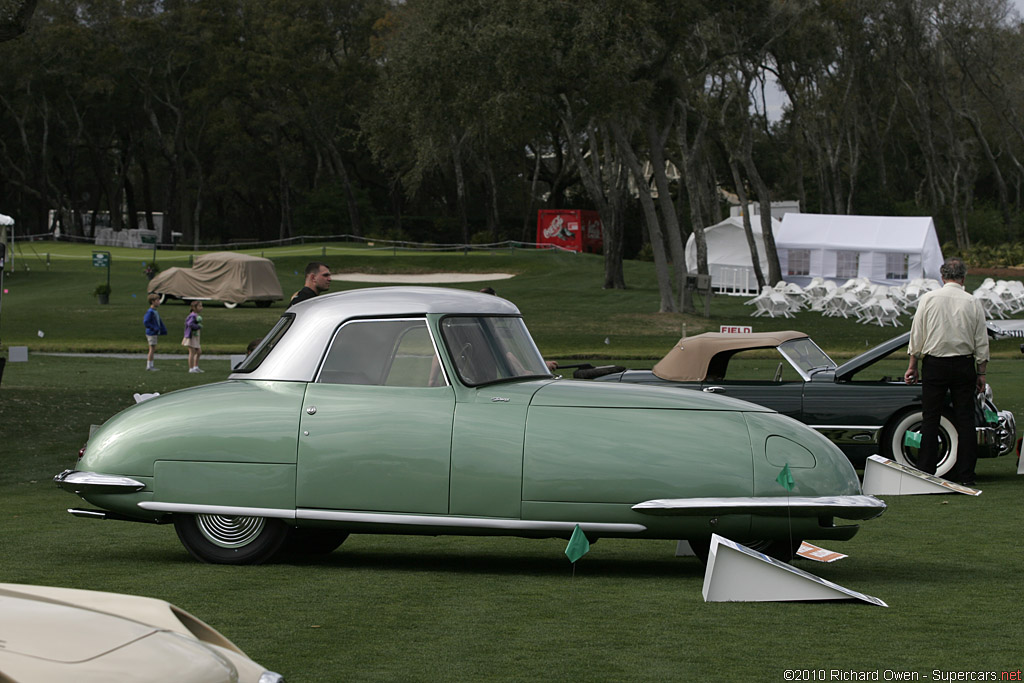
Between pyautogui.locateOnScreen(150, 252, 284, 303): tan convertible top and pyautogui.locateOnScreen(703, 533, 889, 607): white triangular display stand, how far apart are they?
47.4 meters

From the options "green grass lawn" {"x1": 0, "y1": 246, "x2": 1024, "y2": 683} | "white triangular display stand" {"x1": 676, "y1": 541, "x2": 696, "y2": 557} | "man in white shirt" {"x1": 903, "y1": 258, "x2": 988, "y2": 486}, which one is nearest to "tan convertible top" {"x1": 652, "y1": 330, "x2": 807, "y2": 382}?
"man in white shirt" {"x1": 903, "y1": 258, "x2": 988, "y2": 486}

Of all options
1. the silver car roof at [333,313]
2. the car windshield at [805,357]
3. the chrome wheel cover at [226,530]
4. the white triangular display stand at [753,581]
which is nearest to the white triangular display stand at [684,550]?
the white triangular display stand at [753,581]

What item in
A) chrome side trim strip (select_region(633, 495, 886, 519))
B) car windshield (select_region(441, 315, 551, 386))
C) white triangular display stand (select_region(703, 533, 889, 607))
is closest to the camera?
white triangular display stand (select_region(703, 533, 889, 607))

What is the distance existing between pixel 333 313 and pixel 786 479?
299 cm

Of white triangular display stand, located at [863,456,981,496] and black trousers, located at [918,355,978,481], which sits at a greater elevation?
black trousers, located at [918,355,978,481]

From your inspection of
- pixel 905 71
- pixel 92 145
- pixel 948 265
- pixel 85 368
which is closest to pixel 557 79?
pixel 85 368

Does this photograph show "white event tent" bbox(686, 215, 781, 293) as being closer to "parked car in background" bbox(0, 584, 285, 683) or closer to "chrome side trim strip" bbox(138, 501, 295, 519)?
"chrome side trim strip" bbox(138, 501, 295, 519)

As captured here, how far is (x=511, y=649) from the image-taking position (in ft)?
18.4

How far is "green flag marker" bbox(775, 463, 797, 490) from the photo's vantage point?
7.19 meters

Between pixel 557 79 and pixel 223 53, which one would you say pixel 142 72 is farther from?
pixel 557 79

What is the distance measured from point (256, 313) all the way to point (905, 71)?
4703 cm

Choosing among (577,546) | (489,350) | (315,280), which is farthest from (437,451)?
(315,280)

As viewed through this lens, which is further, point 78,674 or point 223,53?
point 223,53

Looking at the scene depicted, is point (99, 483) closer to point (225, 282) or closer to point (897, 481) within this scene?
point (897, 481)
